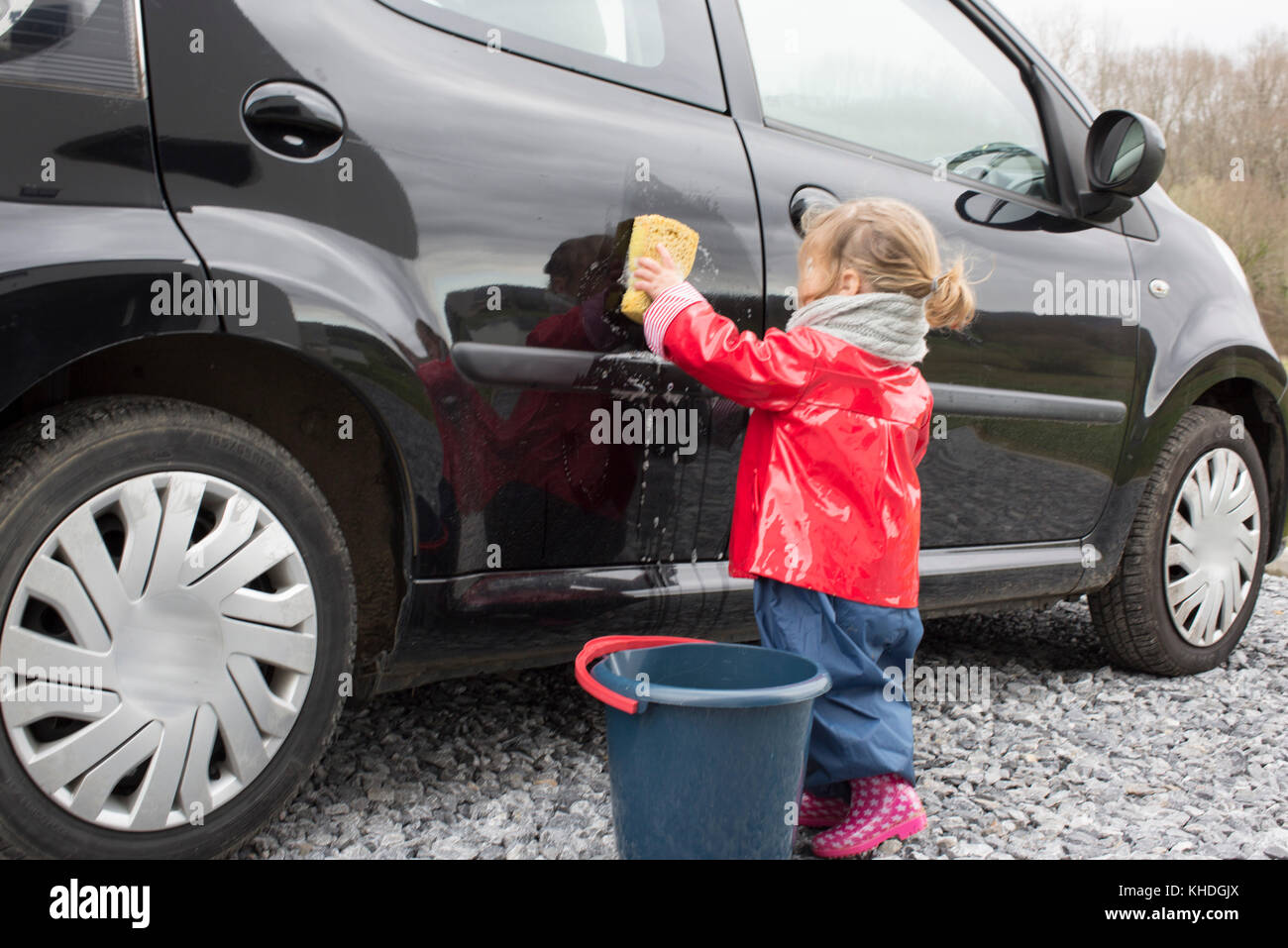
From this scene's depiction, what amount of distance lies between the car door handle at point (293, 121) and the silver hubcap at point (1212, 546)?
94.7 inches

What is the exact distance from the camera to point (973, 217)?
2.49 meters

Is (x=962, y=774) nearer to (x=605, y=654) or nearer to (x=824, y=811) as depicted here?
(x=824, y=811)

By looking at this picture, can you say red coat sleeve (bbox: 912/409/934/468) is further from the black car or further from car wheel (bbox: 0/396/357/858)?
car wheel (bbox: 0/396/357/858)

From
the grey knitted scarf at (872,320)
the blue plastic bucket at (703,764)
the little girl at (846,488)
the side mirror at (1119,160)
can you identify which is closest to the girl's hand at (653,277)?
the little girl at (846,488)

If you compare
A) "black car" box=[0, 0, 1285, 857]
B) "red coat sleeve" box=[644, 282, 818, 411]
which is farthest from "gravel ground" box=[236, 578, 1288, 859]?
"red coat sleeve" box=[644, 282, 818, 411]

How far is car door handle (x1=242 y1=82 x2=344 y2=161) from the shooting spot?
Answer: 158 cm

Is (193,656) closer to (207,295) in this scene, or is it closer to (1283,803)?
(207,295)

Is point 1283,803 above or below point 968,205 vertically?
below

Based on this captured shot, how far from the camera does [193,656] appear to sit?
152 centimetres

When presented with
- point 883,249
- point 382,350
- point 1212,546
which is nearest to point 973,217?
point 883,249

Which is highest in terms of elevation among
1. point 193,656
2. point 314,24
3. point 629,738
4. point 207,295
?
point 314,24

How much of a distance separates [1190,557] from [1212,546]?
0.09m
